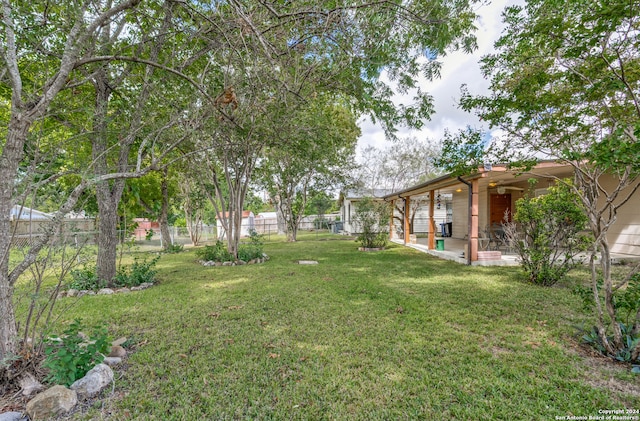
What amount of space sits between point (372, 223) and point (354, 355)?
9.78 m

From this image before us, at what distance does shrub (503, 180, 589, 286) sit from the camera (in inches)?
211

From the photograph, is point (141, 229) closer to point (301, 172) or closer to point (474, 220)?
point (301, 172)

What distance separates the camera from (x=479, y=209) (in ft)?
41.9

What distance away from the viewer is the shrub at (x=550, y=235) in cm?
536

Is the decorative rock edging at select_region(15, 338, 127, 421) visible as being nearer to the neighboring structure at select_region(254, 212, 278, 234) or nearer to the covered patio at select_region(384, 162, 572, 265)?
the covered patio at select_region(384, 162, 572, 265)

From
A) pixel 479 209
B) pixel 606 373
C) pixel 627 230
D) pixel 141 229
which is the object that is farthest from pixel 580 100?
pixel 141 229

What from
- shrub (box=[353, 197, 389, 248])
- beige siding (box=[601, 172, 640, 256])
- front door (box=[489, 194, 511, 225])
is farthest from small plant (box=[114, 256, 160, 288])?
front door (box=[489, 194, 511, 225])

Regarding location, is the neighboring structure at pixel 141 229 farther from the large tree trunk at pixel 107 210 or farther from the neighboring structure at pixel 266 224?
the neighboring structure at pixel 266 224

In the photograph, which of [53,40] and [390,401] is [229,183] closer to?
[53,40]

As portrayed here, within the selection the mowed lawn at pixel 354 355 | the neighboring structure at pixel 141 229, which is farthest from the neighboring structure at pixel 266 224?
the mowed lawn at pixel 354 355

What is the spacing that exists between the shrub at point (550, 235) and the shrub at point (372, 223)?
6.55 metres

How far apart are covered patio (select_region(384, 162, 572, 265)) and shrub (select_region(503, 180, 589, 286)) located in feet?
2.05

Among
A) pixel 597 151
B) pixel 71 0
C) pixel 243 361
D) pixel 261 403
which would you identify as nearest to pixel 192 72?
pixel 71 0

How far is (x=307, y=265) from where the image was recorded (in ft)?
27.6
